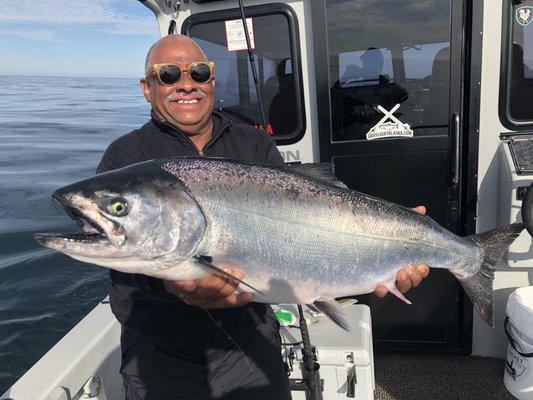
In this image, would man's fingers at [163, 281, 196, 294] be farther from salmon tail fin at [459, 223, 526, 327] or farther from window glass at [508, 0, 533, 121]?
window glass at [508, 0, 533, 121]

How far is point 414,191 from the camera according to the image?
3.97 metres

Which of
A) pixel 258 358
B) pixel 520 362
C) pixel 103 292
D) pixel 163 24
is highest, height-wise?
pixel 163 24

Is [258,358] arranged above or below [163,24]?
below

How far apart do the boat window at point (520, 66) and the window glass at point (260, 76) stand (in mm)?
1724

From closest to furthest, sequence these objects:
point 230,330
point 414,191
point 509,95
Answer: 1. point 230,330
2. point 509,95
3. point 414,191

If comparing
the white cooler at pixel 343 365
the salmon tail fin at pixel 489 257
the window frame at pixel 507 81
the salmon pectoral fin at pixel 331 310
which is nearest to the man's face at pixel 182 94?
the salmon pectoral fin at pixel 331 310

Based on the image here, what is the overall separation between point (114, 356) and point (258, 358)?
4.41ft

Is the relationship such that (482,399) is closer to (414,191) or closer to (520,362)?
(520,362)

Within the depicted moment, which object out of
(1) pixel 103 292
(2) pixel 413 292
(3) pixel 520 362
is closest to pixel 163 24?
(2) pixel 413 292

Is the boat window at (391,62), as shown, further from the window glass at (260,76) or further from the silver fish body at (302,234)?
the silver fish body at (302,234)

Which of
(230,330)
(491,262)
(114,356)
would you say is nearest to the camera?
(230,330)

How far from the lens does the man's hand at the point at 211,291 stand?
1.80 meters

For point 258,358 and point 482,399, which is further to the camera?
point 482,399

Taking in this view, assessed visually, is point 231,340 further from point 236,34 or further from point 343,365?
point 236,34
